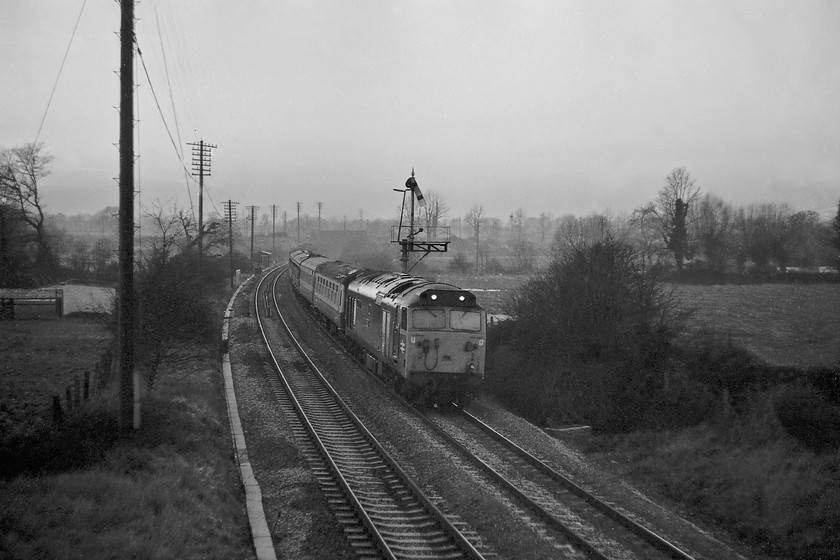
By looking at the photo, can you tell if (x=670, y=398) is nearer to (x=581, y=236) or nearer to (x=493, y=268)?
(x=581, y=236)

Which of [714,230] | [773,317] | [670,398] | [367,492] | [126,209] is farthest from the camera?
[714,230]

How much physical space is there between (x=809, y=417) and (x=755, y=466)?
256 centimetres

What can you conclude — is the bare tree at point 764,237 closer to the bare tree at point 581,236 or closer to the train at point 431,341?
the bare tree at point 581,236

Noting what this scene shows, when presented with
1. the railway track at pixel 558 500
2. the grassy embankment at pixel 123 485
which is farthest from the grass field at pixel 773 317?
the grassy embankment at pixel 123 485

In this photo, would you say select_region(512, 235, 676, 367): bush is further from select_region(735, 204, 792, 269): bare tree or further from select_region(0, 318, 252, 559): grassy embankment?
select_region(735, 204, 792, 269): bare tree

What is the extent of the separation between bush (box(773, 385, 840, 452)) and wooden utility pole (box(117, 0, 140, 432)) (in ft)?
43.4

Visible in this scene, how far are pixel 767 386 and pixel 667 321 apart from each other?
507cm

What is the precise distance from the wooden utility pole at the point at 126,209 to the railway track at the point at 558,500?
6471 millimetres

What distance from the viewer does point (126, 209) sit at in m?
10.6

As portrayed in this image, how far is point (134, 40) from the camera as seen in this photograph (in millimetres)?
10625

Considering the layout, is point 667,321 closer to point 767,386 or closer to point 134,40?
point 767,386

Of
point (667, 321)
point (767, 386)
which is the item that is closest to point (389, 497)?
point (767, 386)

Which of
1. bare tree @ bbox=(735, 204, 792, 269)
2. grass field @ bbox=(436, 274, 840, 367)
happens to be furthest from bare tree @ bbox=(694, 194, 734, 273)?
grass field @ bbox=(436, 274, 840, 367)

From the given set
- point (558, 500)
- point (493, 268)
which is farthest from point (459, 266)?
point (558, 500)
